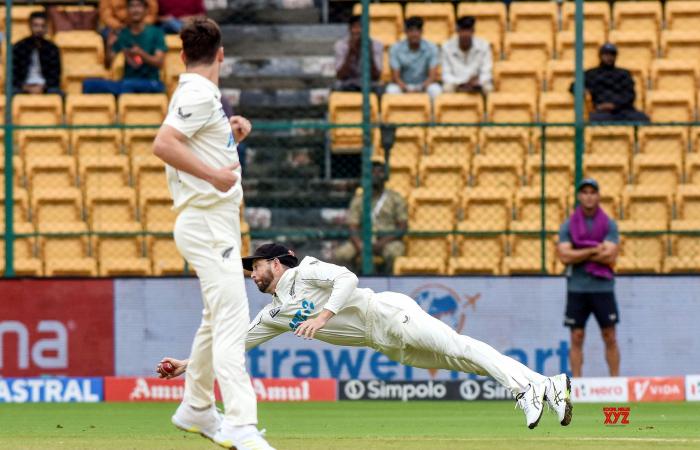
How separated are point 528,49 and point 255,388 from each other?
5282 millimetres

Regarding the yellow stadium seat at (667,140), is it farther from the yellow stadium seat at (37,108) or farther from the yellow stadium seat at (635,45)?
the yellow stadium seat at (37,108)

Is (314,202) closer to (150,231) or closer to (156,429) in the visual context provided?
(150,231)

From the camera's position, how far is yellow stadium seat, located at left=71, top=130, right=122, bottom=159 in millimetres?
14977

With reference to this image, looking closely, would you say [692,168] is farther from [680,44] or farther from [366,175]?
[366,175]

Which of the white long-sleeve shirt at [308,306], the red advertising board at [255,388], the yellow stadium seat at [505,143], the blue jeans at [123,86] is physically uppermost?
the blue jeans at [123,86]

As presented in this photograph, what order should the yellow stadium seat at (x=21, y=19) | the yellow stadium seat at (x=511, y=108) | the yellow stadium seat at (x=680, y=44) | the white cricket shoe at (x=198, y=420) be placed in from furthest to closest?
the yellow stadium seat at (x=21, y=19), the yellow stadium seat at (x=680, y=44), the yellow stadium seat at (x=511, y=108), the white cricket shoe at (x=198, y=420)

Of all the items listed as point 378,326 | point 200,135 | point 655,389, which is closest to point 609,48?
point 655,389

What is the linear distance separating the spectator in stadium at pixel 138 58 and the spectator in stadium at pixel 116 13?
2.37 feet

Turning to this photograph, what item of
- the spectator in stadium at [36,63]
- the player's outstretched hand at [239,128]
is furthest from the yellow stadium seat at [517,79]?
the player's outstretched hand at [239,128]

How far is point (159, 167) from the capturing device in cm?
1500

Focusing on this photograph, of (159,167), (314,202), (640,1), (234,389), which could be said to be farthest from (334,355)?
(234,389)

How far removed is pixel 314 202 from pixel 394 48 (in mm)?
2013

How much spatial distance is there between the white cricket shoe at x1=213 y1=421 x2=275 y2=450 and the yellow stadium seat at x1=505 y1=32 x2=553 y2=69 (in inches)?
398

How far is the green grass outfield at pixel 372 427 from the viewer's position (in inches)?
331
